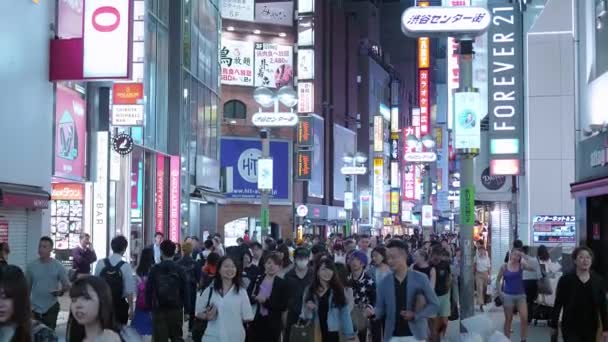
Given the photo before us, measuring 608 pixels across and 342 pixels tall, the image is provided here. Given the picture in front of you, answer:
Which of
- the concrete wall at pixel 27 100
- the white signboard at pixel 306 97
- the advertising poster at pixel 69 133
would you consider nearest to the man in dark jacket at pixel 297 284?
the concrete wall at pixel 27 100

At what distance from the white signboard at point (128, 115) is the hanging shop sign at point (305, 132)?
3025cm

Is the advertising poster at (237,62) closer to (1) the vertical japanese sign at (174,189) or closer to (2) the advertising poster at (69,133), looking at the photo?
(1) the vertical japanese sign at (174,189)

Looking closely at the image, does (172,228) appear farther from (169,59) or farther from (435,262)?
(435,262)

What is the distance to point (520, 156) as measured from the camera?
28750mm

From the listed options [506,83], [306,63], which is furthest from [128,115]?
[306,63]

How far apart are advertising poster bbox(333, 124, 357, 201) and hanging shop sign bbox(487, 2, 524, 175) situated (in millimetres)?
38239

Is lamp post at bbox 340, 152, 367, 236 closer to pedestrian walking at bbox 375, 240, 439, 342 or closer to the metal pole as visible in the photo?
the metal pole

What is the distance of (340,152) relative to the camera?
6850cm

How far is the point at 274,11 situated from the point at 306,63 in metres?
4.23

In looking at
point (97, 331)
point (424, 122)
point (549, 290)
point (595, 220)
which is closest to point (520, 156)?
point (595, 220)

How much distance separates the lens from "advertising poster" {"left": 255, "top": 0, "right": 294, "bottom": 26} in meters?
56.7

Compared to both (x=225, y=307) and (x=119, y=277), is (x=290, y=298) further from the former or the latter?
(x=119, y=277)

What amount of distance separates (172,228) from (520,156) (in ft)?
37.8

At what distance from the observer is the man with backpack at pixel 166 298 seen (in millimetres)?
11898
